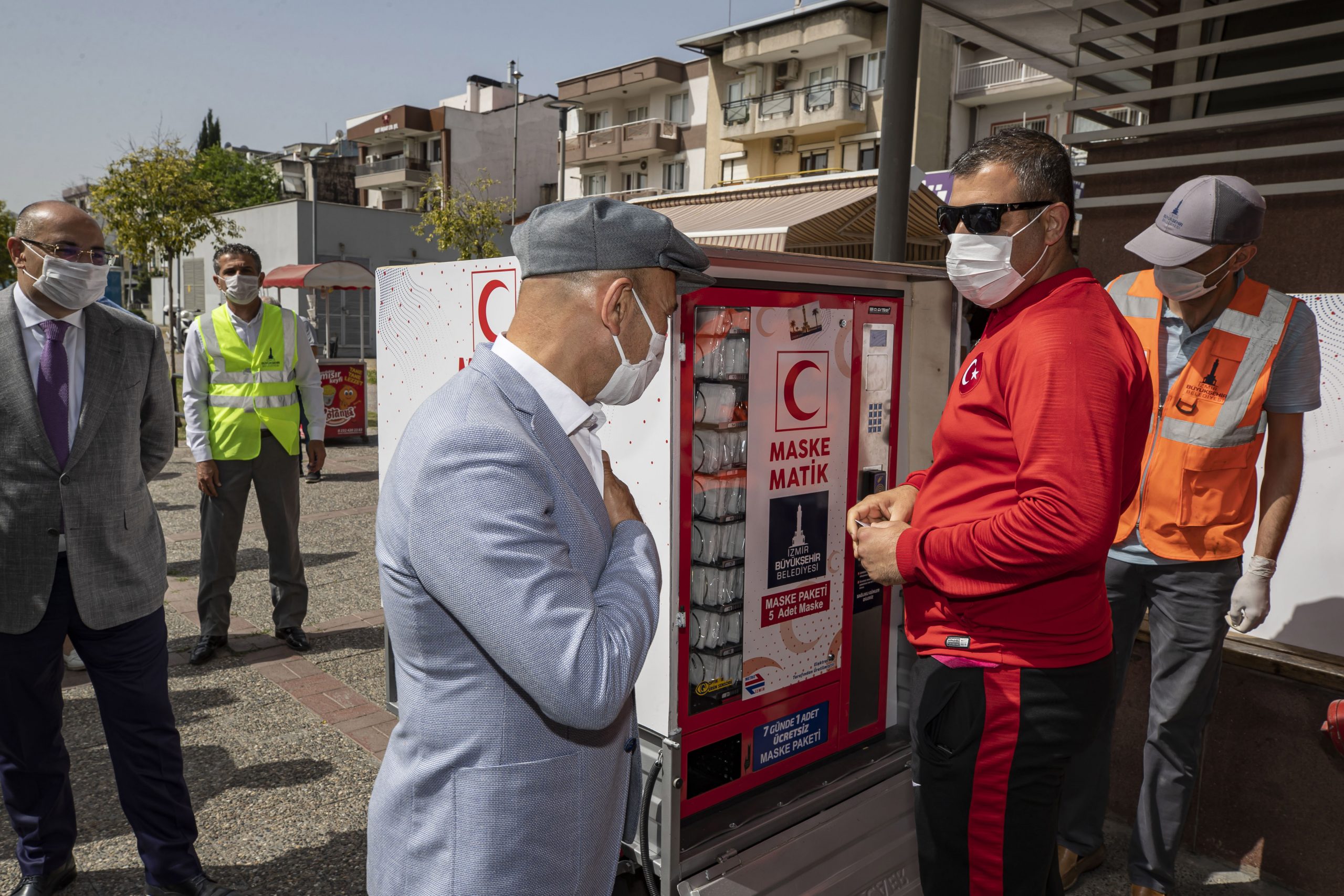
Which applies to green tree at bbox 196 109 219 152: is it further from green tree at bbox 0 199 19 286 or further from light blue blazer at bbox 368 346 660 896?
light blue blazer at bbox 368 346 660 896

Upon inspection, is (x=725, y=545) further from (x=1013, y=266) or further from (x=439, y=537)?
(x=439, y=537)

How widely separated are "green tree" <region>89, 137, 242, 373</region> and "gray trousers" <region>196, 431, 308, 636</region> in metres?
15.4

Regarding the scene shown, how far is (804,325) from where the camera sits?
10.1 ft

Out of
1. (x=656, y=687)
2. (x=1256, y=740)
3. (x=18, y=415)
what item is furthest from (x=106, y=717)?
(x=1256, y=740)

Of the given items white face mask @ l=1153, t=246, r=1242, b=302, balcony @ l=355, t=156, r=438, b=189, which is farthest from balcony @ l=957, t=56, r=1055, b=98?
balcony @ l=355, t=156, r=438, b=189

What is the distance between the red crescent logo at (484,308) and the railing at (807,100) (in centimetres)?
3234

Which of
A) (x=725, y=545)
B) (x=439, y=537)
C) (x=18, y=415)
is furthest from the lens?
(x=725, y=545)

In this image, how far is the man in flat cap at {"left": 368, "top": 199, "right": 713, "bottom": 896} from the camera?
1.22 metres

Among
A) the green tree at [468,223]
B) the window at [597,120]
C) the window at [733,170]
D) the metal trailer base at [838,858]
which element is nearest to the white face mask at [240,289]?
the metal trailer base at [838,858]

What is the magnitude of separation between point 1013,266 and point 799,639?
5.49 ft

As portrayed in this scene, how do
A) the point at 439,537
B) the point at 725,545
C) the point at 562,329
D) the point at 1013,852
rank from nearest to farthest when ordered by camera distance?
the point at 439,537
the point at 562,329
the point at 1013,852
the point at 725,545

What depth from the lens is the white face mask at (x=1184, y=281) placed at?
2908 mm

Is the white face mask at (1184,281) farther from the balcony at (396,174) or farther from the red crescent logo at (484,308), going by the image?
the balcony at (396,174)

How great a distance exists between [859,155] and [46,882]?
112 ft
